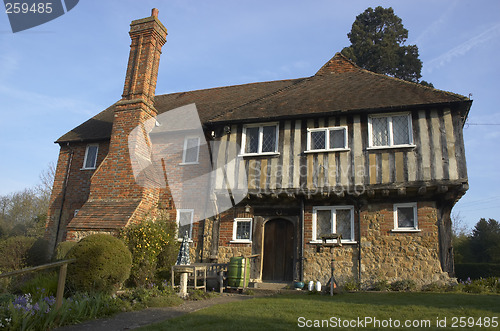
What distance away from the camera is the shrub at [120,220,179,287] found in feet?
39.1

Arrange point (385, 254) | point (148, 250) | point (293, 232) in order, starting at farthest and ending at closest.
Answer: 1. point (293, 232)
2. point (148, 250)
3. point (385, 254)

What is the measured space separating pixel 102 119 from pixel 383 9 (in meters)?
21.4

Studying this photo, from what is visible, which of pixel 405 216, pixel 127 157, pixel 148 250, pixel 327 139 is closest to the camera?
pixel 405 216

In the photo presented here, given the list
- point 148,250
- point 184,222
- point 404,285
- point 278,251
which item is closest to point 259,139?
point 278,251

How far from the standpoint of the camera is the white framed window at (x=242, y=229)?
44.3 ft

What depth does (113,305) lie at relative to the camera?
7.64 m

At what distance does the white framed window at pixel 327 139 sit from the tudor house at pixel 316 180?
35mm

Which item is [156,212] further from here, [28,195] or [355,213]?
[28,195]

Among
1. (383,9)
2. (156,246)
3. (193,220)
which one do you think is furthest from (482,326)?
(383,9)

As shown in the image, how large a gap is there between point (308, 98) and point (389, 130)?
327 centimetres

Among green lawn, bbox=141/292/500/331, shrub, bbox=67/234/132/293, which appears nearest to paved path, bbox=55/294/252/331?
green lawn, bbox=141/292/500/331

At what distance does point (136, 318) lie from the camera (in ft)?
23.2

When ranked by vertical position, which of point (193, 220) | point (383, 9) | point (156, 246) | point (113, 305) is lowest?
point (113, 305)

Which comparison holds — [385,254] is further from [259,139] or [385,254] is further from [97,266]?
[97,266]
